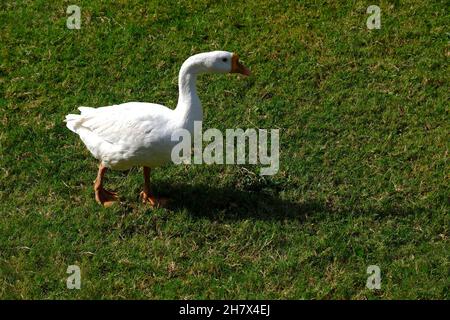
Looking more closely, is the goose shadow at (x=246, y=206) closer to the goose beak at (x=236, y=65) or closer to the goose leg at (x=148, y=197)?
the goose leg at (x=148, y=197)

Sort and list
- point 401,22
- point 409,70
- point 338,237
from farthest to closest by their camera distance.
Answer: point 401,22
point 409,70
point 338,237

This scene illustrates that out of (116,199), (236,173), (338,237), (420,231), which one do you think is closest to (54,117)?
(116,199)

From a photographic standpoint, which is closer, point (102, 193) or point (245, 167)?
point (102, 193)

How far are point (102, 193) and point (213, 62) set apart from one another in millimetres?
1452

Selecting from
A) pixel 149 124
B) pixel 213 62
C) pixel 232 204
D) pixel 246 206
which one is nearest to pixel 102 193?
pixel 149 124

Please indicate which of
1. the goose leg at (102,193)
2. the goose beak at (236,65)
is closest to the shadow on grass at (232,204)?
the goose leg at (102,193)

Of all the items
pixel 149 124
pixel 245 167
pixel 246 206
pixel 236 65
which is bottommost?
pixel 246 206

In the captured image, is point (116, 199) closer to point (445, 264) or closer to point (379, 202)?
point (379, 202)

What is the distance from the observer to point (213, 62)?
5.64 meters

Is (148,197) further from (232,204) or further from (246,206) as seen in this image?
(246,206)

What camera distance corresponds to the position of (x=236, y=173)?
6.37 metres

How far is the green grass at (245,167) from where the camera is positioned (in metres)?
5.46

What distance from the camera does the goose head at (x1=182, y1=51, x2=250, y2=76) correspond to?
5.63 meters

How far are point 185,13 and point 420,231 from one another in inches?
153
